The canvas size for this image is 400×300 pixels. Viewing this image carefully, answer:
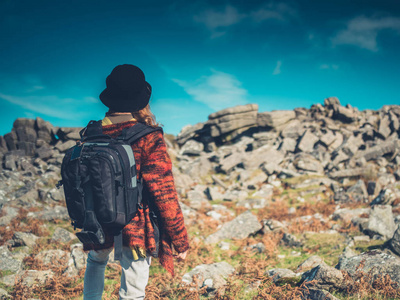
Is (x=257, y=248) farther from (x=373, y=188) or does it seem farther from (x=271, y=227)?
(x=373, y=188)

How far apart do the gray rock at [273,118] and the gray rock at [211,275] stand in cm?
2606

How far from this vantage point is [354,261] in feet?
16.6

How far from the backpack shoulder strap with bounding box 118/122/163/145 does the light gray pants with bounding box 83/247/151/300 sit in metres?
1.08

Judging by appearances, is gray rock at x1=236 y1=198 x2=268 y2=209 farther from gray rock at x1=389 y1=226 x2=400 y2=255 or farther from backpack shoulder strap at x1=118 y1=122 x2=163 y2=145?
backpack shoulder strap at x1=118 y1=122 x2=163 y2=145

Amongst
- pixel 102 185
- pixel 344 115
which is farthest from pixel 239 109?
pixel 102 185

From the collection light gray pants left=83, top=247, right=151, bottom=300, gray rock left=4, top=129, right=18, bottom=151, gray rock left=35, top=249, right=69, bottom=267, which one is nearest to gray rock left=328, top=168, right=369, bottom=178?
gray rock left=35, top=249, right=69, bottom=267

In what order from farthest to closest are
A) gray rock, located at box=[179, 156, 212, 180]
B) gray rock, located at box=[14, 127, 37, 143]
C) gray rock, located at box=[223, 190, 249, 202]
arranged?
gray rock, located at box=[14, 127, 37, 143], gray rock, located at box=[179, 156, 212, 180], gray rock, located at box=[223, 190, 249, 202]

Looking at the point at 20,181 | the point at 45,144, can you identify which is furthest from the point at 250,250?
the point at 45,144

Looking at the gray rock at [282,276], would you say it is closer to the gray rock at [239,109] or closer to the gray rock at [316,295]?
the gray rock at [316,295]

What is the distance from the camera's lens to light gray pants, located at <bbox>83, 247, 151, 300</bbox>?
96.7 inches

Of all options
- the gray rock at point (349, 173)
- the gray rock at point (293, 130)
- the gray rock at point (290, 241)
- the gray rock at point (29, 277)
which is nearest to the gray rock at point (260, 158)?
the gray rock at point (293, 130)

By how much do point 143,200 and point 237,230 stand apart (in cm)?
749

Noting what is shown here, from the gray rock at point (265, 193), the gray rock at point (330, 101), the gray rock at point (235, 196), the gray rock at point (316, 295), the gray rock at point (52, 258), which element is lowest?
the gray rock at point (52, 258)

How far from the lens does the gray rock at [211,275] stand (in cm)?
491
